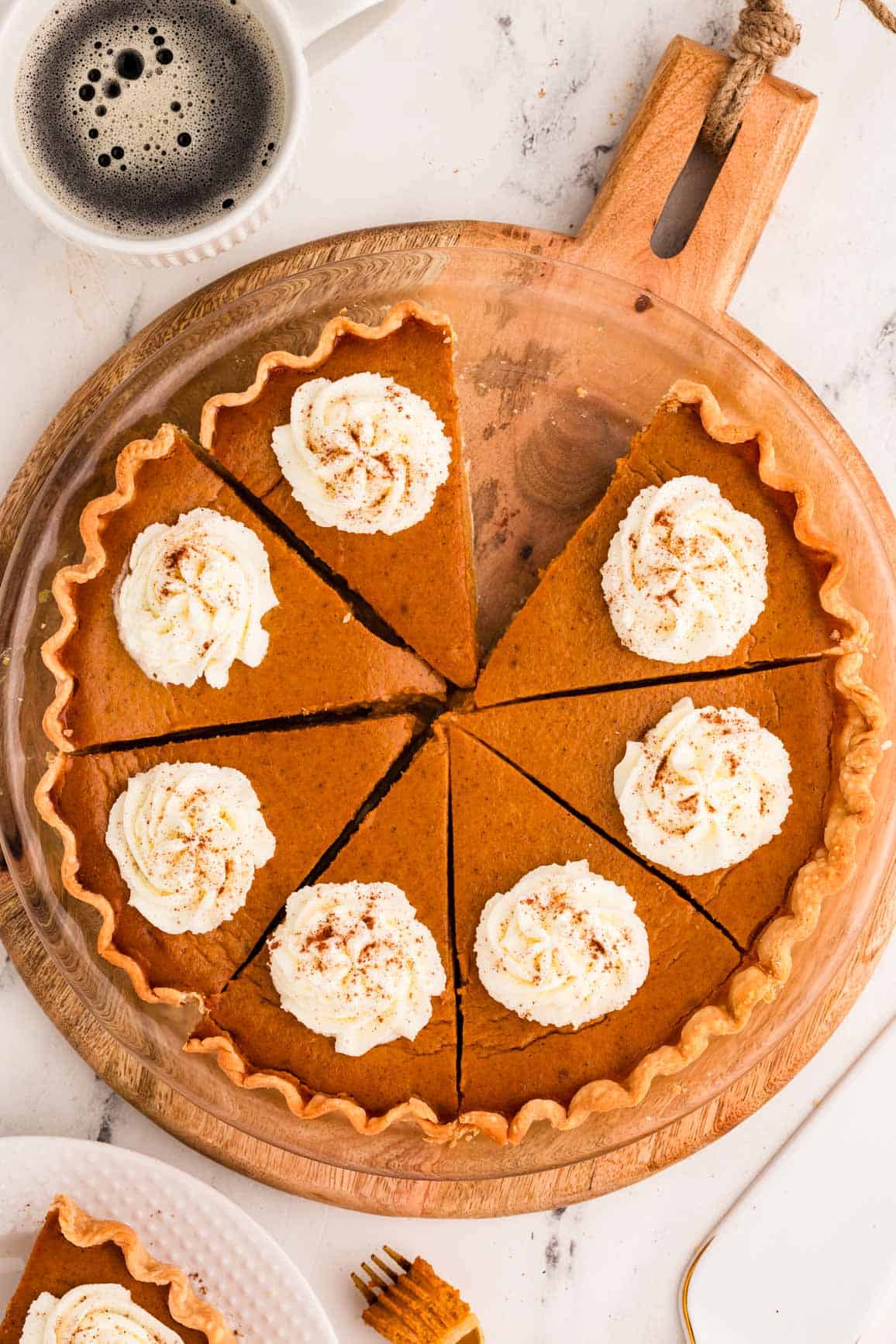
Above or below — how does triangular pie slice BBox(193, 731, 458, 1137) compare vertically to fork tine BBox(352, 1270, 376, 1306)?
above

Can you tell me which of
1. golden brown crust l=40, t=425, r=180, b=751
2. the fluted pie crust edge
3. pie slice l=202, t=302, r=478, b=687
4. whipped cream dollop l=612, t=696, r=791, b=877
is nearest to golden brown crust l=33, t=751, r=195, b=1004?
the fluted pie crust edge

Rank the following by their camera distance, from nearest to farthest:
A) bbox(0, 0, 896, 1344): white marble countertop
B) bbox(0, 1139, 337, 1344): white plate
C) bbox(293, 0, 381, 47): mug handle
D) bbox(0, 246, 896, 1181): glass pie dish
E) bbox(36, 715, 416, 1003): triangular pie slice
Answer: bbox(293, 0, 381, 47): mug handle → bbox(36, 715, 416, 1003): triangular pie slice → bbox(0, 1139, 337, 1344): white plate → bbox(0, 246, 896, 1181): glass pie dish → bbox(0, 0, 896, 1344): white marble countertop

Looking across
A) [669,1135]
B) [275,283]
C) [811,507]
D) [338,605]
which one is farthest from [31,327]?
[669,1135]

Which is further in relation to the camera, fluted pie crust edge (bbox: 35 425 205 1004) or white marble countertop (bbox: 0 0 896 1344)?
white marble countertop (bbox: 0 0 896 1344)

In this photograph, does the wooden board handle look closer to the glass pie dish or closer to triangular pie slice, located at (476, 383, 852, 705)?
the glass pie dish

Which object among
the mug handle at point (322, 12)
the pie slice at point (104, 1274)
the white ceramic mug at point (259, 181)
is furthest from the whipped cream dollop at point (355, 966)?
the mug handle at point (322, 12)

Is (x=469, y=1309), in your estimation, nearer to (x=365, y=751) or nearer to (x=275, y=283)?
(x=365, y=751)

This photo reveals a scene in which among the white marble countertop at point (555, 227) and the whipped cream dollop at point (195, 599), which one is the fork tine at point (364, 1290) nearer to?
the white marble countertop at point (555, 227)
